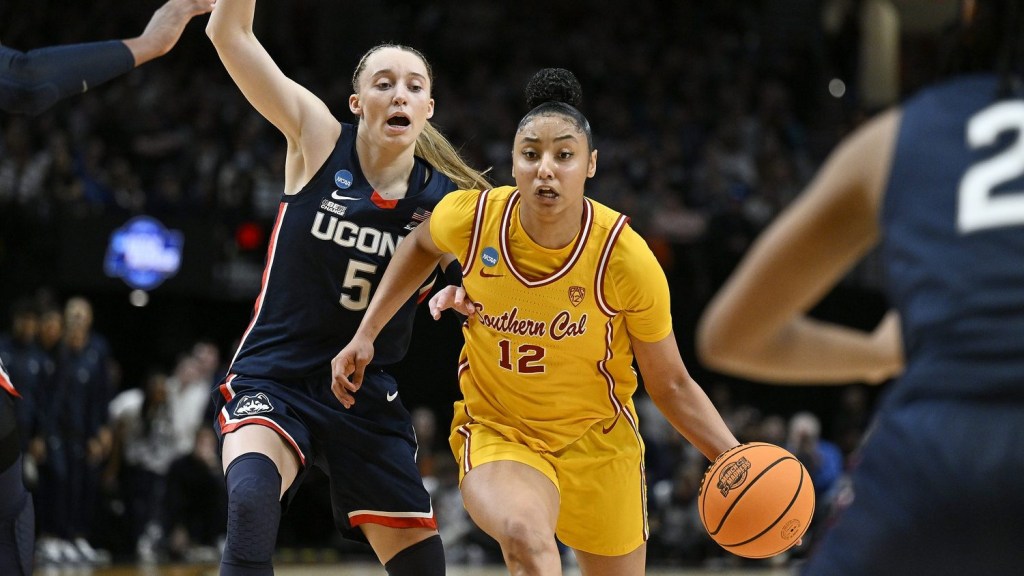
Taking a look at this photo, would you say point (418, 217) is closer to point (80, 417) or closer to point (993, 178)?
point (993, 178)

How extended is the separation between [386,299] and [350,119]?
10907 mm

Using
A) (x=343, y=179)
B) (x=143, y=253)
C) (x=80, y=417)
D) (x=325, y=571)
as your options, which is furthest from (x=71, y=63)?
(x=143, y=253)

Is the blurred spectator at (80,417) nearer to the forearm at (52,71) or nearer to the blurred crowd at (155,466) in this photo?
the blurred crowd at (155,466)

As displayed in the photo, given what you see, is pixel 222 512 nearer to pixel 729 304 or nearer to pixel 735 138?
pixel 735 138

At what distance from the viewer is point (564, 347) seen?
462 centimetres

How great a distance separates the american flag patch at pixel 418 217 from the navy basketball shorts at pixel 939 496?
300 cm

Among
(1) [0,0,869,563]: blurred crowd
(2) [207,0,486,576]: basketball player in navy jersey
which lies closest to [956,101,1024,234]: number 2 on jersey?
(2) [207,0,486,576]: basketball player in navy jersey

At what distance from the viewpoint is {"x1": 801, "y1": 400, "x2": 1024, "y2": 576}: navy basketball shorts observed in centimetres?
205

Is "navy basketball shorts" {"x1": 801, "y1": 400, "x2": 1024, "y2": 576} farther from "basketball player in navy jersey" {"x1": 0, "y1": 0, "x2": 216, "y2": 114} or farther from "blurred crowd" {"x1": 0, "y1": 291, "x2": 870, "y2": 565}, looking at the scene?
"blurred crowd" {"x1": 0, "y1": 291, "x2": 870, "y2": 565}

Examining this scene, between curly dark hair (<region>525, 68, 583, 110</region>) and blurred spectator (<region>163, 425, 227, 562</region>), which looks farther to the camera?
blurred spectator (<region>163, 425, 227, 562</region>)

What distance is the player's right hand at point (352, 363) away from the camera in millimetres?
4535

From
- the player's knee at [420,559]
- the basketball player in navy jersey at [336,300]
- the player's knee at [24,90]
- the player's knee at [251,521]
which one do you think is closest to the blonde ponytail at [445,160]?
the basketball player in navy jersey at [336,300]

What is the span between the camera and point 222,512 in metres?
12.0

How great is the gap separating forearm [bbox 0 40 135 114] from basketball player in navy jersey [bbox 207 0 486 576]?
25.7 inches
